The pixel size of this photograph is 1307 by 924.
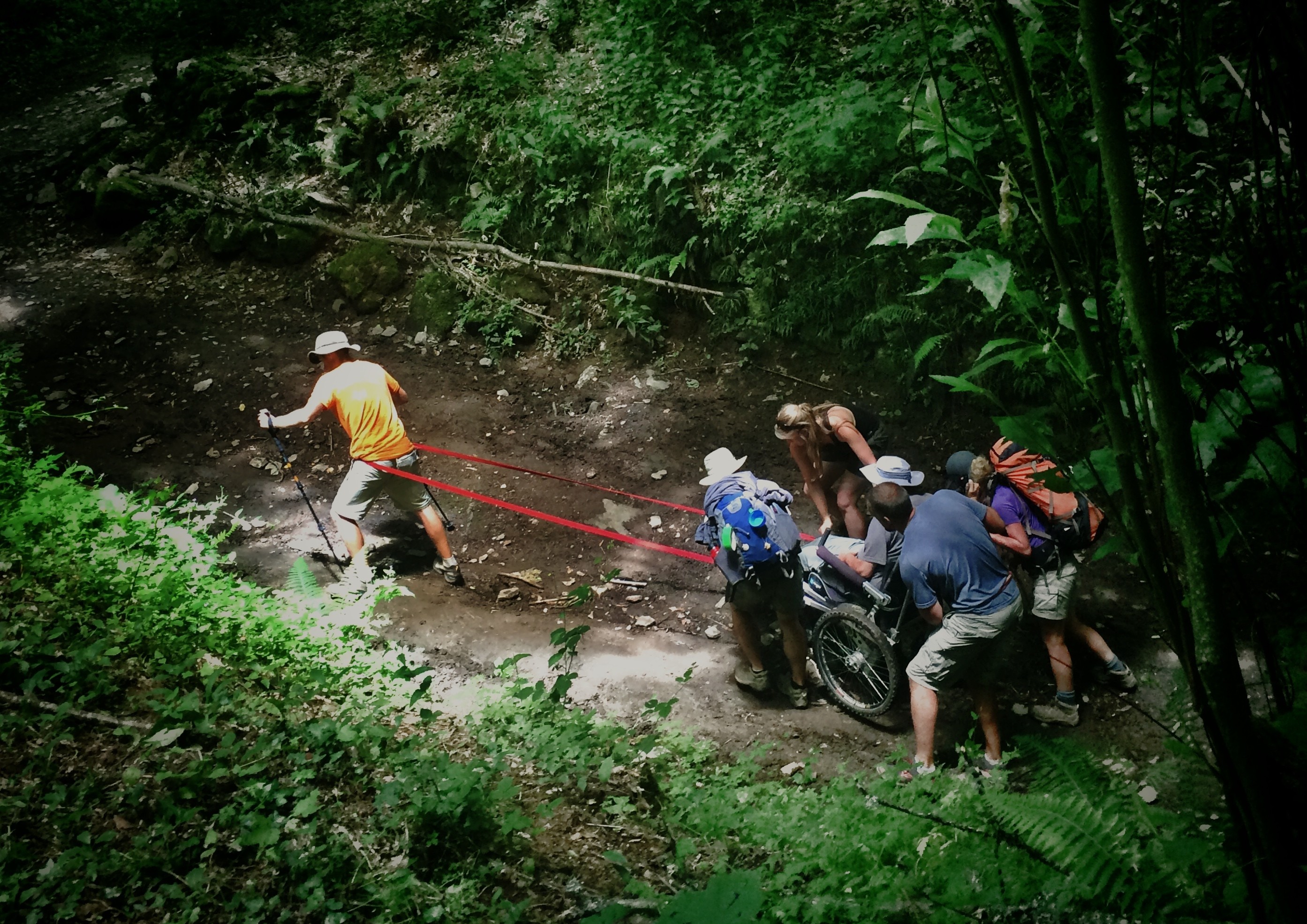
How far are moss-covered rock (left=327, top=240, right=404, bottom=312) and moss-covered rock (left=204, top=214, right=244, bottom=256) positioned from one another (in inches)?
76.3

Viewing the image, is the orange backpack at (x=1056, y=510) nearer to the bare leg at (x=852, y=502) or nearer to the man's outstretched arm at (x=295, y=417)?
the bare leg at (x=852, y=502)

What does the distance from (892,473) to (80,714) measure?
4.92 meters

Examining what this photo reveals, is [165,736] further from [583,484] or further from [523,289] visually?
[523,289]

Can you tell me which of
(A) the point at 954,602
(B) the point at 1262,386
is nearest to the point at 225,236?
(A) the point at 954,602

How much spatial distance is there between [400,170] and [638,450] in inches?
233

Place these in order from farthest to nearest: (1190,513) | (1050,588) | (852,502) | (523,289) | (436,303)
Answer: (436,303) < (523,289) < (852,502) < (1050,588) < (1190,513)

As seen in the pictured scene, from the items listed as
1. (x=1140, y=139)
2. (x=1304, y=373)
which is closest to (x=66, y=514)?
(x=1304, y=373)

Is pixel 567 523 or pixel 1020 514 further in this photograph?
Answer: pixel 567 523

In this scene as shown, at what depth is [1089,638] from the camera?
17.0 feet

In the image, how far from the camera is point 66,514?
5086 millimetres

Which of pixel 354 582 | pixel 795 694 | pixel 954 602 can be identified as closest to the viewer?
pixel 954 602

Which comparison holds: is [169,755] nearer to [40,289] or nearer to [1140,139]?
[1140,139]

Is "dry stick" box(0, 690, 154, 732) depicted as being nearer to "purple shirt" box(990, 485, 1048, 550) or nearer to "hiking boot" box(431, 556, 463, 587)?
"hiking boot" box(431, 556, 463, 587)

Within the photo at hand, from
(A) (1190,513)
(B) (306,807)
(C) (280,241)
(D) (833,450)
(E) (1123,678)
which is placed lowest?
(B) (306,807)
